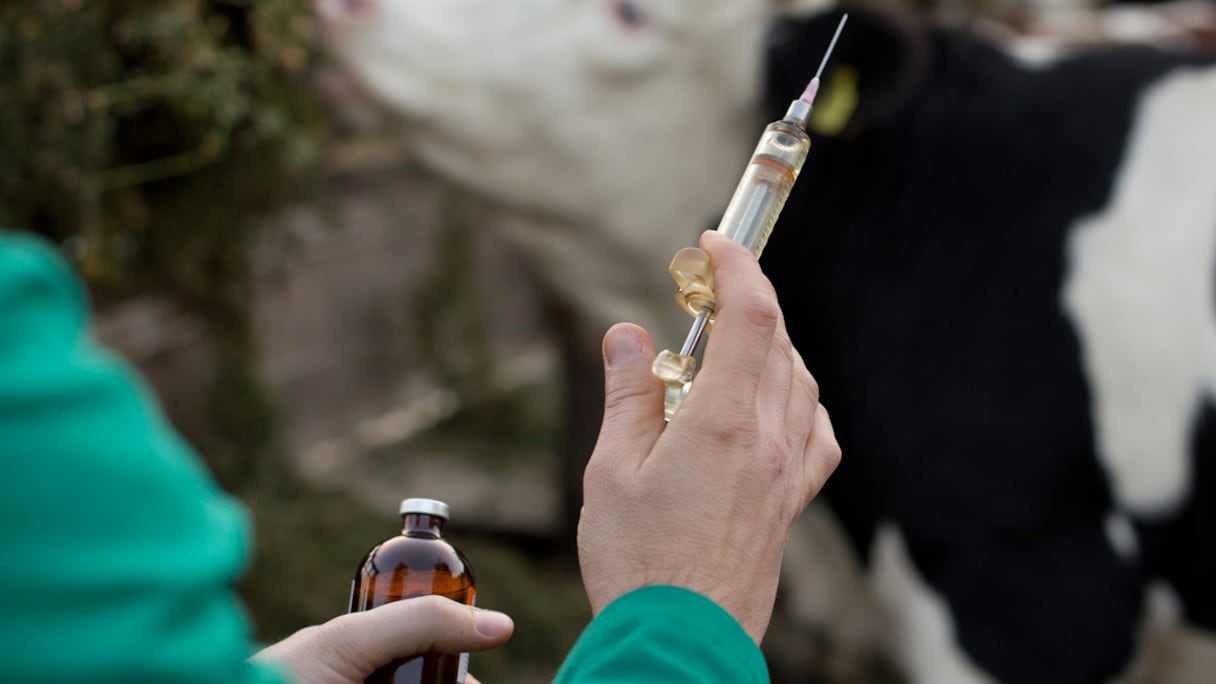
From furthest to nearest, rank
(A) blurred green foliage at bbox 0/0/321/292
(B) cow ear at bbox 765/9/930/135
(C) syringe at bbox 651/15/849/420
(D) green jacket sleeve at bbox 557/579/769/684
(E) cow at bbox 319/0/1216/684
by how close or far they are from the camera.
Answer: (B) cow ear at bbox 765/9/930/135 → (E) cow at bbox 319/0/1216/684 → (A) blurred green foliage at bbox 0/0/321/292 → (C) syringe at bbox 651/15/849/420 → (D) green jacket sleeve at bbox 557/579/769/684

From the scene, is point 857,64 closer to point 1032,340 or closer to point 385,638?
point 1032,340

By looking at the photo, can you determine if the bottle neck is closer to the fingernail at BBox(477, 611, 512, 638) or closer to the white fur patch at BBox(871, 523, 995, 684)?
the fingernail at BBox(477, 611, 512, 638)

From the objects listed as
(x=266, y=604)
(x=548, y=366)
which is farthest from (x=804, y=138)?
(x=548, y=366)

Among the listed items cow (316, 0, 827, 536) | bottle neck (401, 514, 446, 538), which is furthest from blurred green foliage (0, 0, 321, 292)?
bottle neck (401, 514, 446, 538)

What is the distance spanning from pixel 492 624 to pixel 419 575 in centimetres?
5

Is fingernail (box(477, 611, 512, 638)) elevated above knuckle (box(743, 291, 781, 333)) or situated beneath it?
situated beneath

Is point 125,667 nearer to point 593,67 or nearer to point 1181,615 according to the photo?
point 1181,615

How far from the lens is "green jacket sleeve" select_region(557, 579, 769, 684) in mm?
629

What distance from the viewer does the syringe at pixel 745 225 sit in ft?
2.42

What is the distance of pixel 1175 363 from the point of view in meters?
1.70

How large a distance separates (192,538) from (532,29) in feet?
6.02

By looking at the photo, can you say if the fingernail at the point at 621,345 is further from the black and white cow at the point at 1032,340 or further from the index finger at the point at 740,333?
the black and white cow at the point at 1032,340

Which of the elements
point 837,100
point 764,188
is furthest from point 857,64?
point 764,188

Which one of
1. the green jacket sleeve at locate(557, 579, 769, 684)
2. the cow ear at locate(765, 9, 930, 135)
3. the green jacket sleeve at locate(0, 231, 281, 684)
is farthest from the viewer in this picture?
the cow ear at locate(765, 9, 930, 135)
